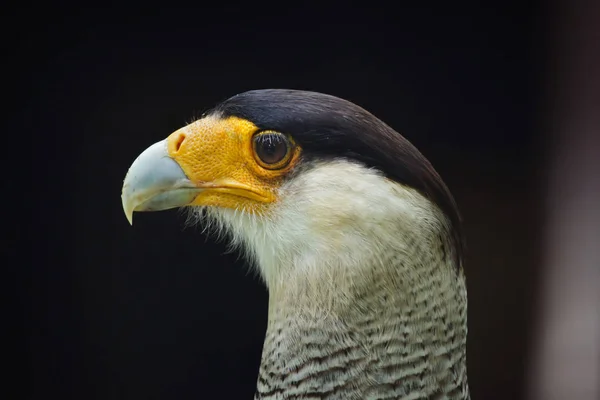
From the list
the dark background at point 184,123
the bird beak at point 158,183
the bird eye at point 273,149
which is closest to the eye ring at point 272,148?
the bird eye at point 273,149

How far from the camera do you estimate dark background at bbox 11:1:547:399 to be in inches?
47.2

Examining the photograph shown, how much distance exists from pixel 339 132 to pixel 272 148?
0.11 metres

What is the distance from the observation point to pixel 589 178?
1.17m

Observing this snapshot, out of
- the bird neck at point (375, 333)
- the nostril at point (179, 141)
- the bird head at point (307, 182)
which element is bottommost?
the bird neck at point (375, 333)

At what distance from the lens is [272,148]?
93 centimetres

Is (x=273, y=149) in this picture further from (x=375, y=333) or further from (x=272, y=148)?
(x=375, y=333)

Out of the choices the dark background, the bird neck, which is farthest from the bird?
the dark background

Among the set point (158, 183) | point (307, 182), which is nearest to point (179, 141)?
point (158, 183)

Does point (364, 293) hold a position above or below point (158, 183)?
below

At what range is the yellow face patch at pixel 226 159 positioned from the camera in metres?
0.94

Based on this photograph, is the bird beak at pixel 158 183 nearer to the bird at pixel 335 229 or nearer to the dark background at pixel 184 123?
the bird at pixel 335 229

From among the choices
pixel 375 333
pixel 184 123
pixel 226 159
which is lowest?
pixel 375 333

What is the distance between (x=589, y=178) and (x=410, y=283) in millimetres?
517

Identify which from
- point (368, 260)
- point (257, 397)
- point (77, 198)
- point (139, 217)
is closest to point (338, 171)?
point (368, 260)
